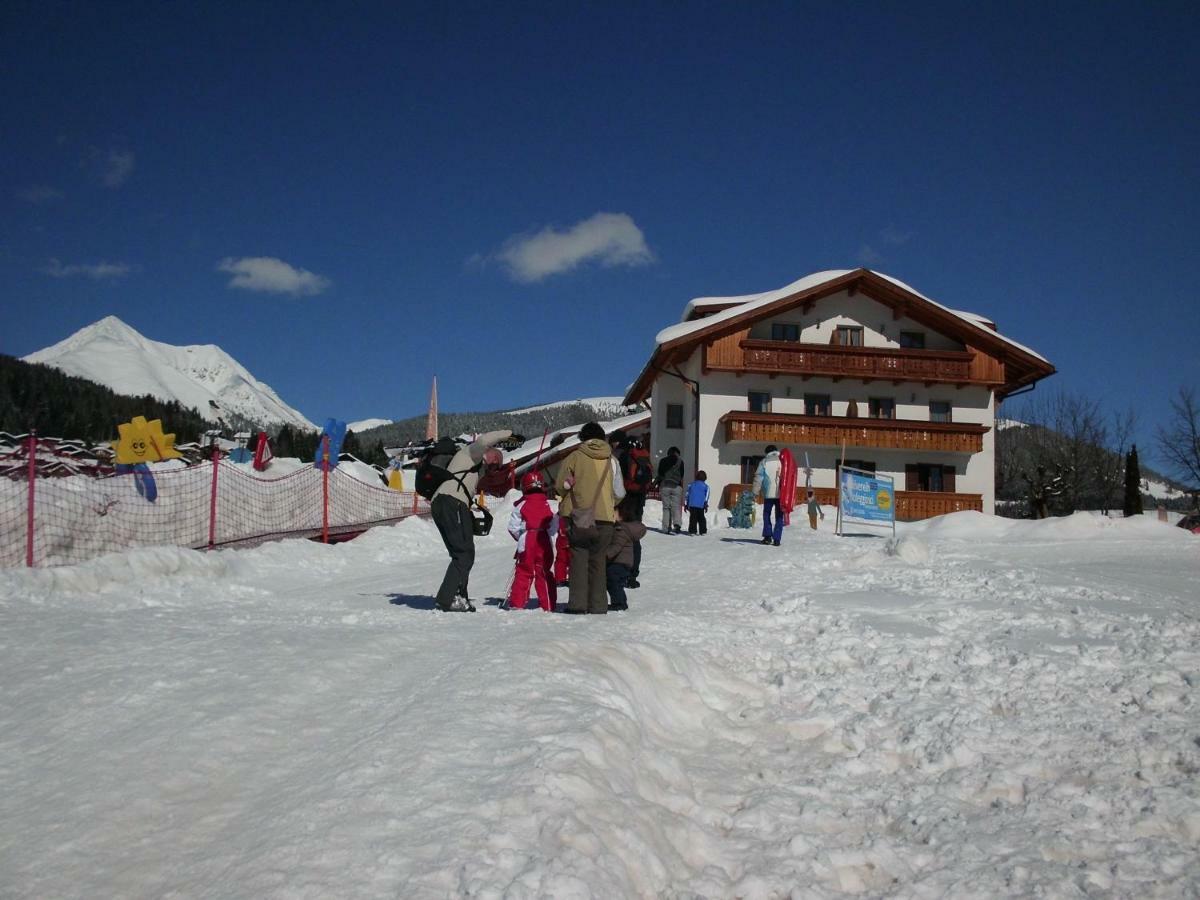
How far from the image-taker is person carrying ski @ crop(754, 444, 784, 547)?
17125 mm

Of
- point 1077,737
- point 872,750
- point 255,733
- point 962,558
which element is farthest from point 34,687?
point 962,558

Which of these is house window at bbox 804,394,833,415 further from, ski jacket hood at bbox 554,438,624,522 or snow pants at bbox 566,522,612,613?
snow pants at bbox 566,522,612,613

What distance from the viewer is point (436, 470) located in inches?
346

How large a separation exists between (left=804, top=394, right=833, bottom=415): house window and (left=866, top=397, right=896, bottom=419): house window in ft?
5.30

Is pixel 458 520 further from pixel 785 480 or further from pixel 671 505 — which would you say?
pixel 671 505

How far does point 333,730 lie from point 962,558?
11412mm

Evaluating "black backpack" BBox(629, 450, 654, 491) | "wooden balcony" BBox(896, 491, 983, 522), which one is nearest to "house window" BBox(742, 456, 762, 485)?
"wooden balcony" BBox(896, 491, 983, 522)

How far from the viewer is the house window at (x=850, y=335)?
120ft

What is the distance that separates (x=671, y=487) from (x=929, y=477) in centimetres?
2062

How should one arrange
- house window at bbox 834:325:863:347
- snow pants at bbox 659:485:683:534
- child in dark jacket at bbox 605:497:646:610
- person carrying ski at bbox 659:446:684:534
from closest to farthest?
child in dark jacket at bbox 605:497:646:610 < person carrying ski at bbox 659:446:684:534 < snow pants at bbox 659:485:683:534 < house window at bbox 834:325:863:347

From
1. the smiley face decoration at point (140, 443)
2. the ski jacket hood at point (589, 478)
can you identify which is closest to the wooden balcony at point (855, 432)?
the smiley face decoration at point (140, 443)

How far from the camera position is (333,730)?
441 cm

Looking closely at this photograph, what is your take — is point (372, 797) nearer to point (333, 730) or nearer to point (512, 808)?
point (512, 808)

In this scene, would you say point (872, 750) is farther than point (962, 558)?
No
